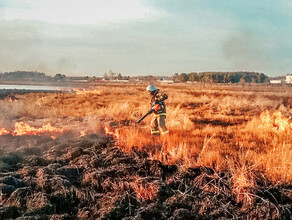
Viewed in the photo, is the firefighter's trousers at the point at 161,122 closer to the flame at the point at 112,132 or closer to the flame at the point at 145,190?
the flame at the point at 112,132

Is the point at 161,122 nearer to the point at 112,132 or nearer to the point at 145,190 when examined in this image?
the point at 112,132

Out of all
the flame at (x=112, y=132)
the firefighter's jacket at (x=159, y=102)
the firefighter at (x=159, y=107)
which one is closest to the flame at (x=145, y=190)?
the firefighter at (x=159, y=107)

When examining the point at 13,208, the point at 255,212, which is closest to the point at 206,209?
the point at 255,212

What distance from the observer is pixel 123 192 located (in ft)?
18.3

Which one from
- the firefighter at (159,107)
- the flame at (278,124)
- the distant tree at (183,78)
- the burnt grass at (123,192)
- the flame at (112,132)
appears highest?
the distant tree at (183,78)

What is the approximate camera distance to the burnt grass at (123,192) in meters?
4.88

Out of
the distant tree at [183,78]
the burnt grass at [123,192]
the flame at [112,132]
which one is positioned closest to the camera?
the burnt grass at [123,192]

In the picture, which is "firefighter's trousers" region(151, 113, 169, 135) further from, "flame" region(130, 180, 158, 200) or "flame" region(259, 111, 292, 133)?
"flame" region(259, 111, 292, 133)

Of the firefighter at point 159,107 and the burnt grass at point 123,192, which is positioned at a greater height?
the firefighter at point 159,107

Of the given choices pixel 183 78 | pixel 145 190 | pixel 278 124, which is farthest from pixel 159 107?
pixel 183 78

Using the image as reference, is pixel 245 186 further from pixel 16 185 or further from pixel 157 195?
pixel 16 185

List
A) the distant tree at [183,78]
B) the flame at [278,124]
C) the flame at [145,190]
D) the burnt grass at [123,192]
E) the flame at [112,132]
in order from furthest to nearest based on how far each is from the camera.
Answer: the distant tree at [183,78] < the flame at [278,124] < the flame at [112,132] < the flame at [145,190] < the burnt grass at [123,192]

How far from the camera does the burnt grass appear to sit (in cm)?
488

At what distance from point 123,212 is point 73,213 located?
867 millimetres
